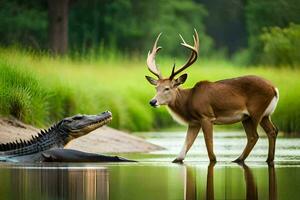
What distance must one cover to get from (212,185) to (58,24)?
26.8 m

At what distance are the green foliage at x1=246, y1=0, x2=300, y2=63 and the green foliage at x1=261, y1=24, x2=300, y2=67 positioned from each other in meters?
4.13

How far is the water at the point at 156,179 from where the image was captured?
43.9ft

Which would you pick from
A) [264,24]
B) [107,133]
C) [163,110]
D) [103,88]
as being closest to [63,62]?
[103,88]

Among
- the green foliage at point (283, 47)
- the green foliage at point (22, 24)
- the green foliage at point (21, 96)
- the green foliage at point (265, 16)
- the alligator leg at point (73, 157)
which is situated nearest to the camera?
the alligator leg at point (73, 157)

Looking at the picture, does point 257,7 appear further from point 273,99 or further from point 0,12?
point 273,99

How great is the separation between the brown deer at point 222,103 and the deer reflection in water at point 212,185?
5.48 feet

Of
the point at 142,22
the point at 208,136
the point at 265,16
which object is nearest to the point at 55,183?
the point at 208,136

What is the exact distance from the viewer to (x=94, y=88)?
92.1ft

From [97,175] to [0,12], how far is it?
3109 cm

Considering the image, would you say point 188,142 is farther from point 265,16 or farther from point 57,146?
point 265,16

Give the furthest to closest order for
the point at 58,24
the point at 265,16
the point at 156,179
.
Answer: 1. the point at 265,16
2. the point at 58,24
3. the point at 156,179

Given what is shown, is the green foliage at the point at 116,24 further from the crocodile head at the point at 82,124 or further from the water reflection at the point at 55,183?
the water reflection at the point at 55,183

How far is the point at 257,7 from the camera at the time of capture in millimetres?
49750

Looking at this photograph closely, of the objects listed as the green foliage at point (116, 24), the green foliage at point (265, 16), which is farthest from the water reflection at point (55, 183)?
the green foliage at point (116, 24)
